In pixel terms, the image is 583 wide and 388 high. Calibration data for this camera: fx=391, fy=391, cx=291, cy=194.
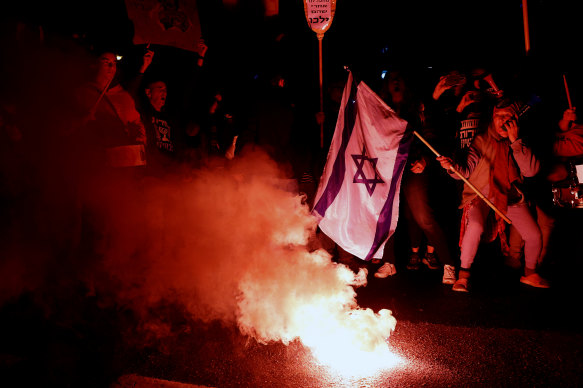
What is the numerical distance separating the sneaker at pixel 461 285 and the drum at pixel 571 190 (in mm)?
1652

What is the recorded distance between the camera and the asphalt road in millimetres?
3080

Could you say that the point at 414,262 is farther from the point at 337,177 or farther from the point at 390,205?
the point at 337,177

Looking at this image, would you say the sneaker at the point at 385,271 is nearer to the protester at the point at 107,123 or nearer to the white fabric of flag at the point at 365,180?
the white fabric of flag at the point at 365,180

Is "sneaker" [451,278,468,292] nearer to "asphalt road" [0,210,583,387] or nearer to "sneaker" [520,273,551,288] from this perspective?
"asphalt road" [0,210,583,387]

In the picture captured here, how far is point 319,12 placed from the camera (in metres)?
5.77

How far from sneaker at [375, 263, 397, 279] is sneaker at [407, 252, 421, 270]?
33cm

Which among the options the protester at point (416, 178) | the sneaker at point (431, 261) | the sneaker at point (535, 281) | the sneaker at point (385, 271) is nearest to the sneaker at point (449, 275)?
the protester at point (416, 178)

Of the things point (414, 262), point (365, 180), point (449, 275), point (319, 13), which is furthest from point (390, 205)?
point (319, 13)

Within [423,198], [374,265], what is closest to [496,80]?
[423,198]

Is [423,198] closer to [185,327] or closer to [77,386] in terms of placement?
[185,327]

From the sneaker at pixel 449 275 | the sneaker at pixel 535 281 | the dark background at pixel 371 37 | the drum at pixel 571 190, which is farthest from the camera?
the dark background at pixel 371 37

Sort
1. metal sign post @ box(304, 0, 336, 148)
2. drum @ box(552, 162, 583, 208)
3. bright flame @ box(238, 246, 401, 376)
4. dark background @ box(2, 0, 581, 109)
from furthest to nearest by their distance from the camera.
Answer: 1. dark background @ box(2, 0, 581, 109)
2. metal sign post @ box(304, 0, 336, 148)
3. drum @ box(552, 162, 583, 208)
4. bright flame @ box(238, 246, 401, 376)

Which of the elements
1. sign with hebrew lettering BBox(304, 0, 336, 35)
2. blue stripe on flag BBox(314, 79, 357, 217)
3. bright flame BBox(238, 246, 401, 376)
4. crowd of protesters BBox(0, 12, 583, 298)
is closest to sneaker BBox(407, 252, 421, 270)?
crowd of protesters BBox(0, 12, 583, 298)

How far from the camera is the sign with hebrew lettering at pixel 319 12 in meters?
5.74
